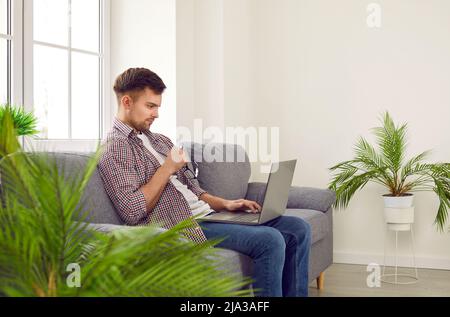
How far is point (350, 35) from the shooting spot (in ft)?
13.9

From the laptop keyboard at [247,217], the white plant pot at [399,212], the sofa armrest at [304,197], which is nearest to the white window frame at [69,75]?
the laptop keyboard at [247,217]

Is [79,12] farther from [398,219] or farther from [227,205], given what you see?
[398,219]

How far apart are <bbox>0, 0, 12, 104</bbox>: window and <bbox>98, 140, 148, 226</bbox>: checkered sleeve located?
36.2 inches

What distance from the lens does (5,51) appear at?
2.84m

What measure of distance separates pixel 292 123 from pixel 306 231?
6.57ft

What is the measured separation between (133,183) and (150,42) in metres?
1.84

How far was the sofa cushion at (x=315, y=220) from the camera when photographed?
10.2ft

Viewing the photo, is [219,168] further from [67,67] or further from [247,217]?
[67,67]

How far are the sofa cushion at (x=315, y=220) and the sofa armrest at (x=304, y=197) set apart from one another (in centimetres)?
9

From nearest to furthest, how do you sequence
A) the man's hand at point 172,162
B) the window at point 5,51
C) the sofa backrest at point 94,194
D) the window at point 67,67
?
the sofa backrest at point 94,194 < the man's hand at point 172,162 < the window at point 5,51 < the window at point 67,67

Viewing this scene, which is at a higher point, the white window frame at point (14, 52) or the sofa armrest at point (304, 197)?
the white window frame at point (14, 52)

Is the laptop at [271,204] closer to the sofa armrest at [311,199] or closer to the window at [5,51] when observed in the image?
the sofa armrest at [311,199]
